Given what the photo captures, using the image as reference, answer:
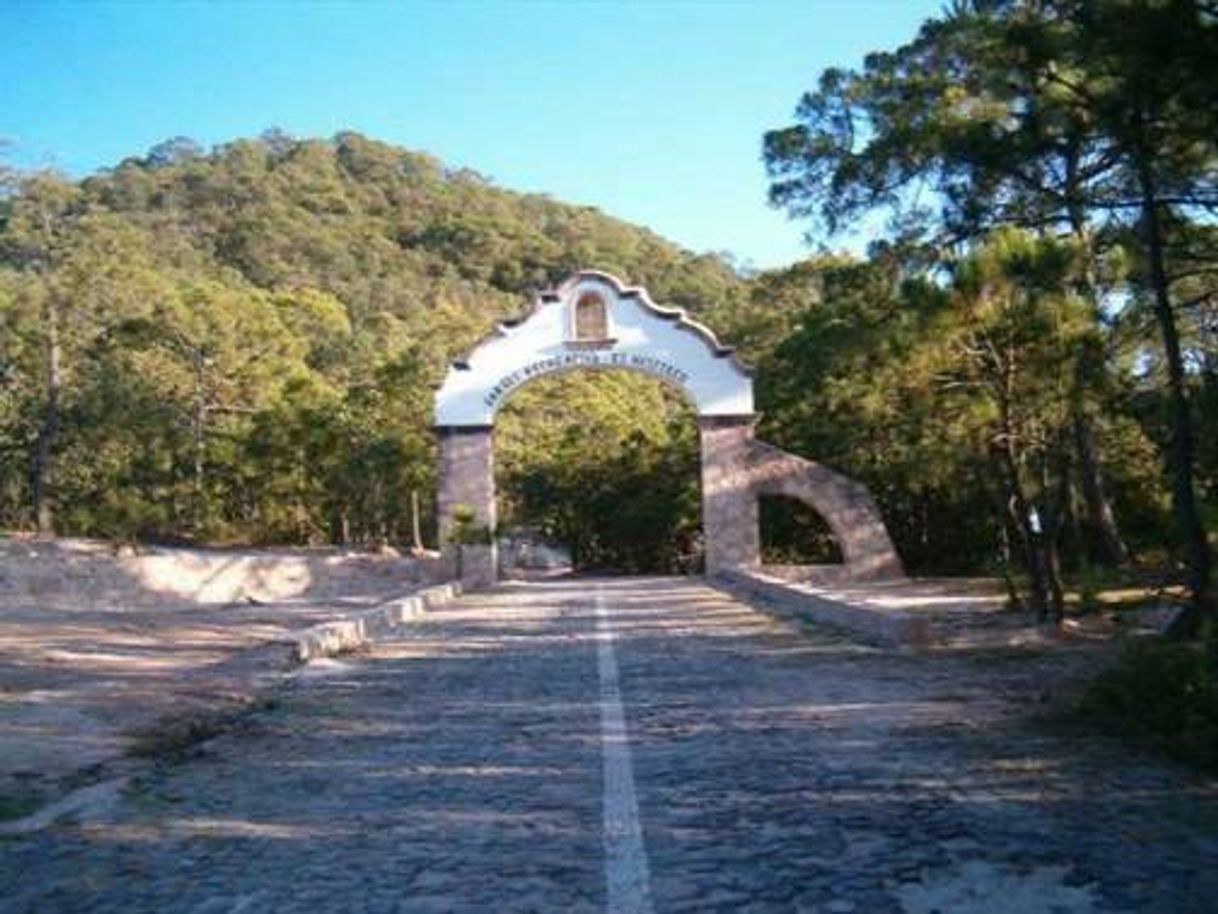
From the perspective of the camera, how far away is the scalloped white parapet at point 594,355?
3756 centimetres

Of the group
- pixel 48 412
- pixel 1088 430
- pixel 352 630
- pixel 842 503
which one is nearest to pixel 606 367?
pixel 842 503

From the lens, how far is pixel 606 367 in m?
37.9

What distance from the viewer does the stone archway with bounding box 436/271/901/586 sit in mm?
37000

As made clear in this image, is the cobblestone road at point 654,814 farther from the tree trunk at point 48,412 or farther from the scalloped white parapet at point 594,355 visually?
the tree trunk at point 48,412

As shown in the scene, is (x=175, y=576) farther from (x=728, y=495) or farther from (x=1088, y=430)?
(x=1088, y=430)

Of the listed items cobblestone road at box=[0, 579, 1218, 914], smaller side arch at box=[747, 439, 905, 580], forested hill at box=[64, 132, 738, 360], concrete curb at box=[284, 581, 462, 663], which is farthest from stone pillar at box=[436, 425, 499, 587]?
forested hill at box=[64, 132, 738, 360]

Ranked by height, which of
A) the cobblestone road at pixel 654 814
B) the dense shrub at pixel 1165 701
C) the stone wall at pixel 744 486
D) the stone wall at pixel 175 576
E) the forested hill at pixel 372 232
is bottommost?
the cobblestone road at pixel 654 814

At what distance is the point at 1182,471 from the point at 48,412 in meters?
37.8

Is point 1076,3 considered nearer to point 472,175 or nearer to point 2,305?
point 2,305

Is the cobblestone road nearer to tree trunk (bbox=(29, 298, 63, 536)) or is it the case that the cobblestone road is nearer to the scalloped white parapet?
the scalloped white parapet

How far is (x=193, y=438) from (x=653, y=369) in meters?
16.6

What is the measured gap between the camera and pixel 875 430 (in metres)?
35.8

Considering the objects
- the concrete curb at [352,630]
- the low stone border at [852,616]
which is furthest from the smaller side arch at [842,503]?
the concrete curb at [352,630]

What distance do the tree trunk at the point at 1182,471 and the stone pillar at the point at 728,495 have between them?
24.9 m
